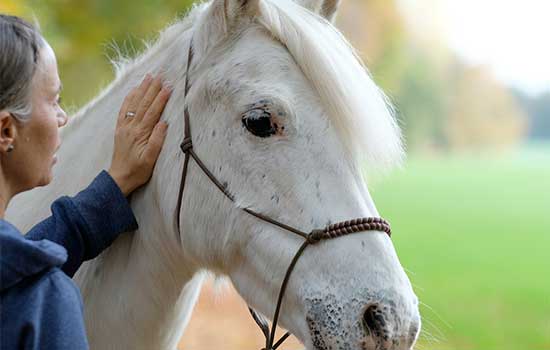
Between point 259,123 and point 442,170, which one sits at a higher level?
point 259,123

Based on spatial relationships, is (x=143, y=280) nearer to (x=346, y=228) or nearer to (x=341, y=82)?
(x=346, y=228)

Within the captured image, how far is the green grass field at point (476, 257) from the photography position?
10477 millimetres

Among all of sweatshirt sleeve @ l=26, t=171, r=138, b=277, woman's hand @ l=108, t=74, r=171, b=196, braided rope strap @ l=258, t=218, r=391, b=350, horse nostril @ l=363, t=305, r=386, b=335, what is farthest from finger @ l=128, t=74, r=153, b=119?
horse nostril @ l=363, t=305, r=386, b=335

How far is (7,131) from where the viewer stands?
1789 millimetres

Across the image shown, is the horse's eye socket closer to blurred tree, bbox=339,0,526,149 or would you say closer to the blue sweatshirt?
the blue sweatshirt

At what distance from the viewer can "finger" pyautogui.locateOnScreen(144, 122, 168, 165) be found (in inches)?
93.0

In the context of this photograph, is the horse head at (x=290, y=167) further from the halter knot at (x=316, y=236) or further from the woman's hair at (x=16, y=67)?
the woman's hair at (x=16, y=67)

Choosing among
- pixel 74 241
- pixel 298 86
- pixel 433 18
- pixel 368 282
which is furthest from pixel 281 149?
pixel 433 18

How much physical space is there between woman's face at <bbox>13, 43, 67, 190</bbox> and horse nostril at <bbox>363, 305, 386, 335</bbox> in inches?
36.6

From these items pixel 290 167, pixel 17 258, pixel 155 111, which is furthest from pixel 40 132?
pixel 290 167

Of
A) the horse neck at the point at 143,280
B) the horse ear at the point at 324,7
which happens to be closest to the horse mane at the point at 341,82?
the horse ear at the point at 324,7

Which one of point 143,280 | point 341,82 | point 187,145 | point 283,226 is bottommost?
point 143,280

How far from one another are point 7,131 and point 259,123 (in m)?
0.72

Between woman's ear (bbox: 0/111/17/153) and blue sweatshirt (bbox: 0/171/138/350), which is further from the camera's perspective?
woman's ear (bbox: 0/111/17/153)
